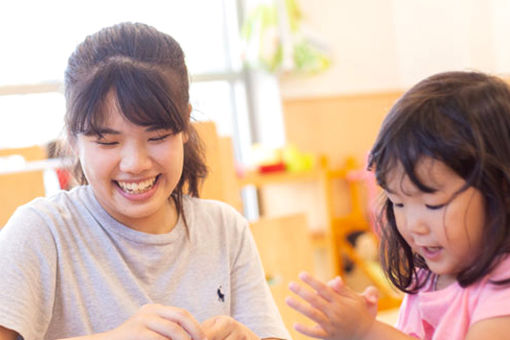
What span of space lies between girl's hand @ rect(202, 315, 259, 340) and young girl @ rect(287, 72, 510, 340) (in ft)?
0.49

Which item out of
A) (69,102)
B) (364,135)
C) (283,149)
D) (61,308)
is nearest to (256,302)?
(61,308)

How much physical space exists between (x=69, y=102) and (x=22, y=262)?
0.25 metres

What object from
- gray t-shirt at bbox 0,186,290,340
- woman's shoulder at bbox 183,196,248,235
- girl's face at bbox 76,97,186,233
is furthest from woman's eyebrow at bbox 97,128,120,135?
woman's shoulder at bbox 183,196,248,235

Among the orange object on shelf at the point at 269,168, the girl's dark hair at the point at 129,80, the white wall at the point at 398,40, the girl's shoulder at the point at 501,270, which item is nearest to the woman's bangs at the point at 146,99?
the girl's dark hair at the point at 129,80

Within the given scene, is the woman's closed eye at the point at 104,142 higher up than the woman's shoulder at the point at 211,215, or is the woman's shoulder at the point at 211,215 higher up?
the woman's closed eye at the point at 104,142

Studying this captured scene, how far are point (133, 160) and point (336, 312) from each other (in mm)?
372

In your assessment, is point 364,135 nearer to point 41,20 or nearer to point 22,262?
point 41,20

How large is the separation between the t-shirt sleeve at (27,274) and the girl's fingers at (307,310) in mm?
363

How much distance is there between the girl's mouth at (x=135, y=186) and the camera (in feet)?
3.34

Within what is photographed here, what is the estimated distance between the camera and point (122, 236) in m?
1.05

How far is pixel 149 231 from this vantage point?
109 cm

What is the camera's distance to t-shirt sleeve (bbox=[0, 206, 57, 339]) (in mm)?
896

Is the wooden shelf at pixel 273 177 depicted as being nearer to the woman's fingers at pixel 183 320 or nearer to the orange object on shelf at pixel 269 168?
the orange object on shelf at pixel 269 168

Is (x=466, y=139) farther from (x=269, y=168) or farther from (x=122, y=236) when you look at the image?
(x=269, y=168)
